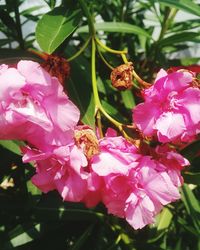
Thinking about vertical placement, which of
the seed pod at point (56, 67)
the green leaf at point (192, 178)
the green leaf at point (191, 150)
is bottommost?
the green leaf at point (192, 178)

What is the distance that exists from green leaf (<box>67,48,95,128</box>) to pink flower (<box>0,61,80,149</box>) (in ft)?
0.53

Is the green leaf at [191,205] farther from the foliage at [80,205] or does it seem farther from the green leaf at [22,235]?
the green leaf at [22,235]

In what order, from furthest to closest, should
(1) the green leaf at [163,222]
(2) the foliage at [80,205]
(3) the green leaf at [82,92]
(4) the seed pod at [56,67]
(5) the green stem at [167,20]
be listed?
(5) the green stem at [167,20] < (1) the green leaf at [163,222] < (2) the foliage at [80,205] < (3) the green leaf at [82,92] < (4) the seed pod at [56,67]

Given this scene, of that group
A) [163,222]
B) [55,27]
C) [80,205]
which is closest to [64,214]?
[80,205]

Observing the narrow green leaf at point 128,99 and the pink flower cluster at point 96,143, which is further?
the narrow green leaf at point 128,99

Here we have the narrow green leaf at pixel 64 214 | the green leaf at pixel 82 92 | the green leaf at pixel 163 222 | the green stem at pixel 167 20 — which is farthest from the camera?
the green stem at pixel 167 20

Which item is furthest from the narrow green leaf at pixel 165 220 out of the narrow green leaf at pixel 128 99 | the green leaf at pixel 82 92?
the green leaf at pixel 82 92

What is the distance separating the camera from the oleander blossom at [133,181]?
0.64 metres

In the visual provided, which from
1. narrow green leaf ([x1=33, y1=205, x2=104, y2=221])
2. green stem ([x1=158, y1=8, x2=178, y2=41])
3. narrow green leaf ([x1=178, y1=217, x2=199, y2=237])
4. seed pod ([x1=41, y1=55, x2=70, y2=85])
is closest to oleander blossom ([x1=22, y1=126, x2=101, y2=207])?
seed pod ([x1=41, y1=55, x2=70, y2=85])

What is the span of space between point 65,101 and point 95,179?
11 centimetres

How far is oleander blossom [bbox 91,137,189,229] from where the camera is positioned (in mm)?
636

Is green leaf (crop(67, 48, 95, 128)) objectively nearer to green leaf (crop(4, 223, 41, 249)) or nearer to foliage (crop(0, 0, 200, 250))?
foliage (crop(0, 0, 200, 250))

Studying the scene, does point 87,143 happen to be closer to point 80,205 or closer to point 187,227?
point 80,205

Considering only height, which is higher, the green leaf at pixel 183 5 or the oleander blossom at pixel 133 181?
the green leaf at pixel 183 5
